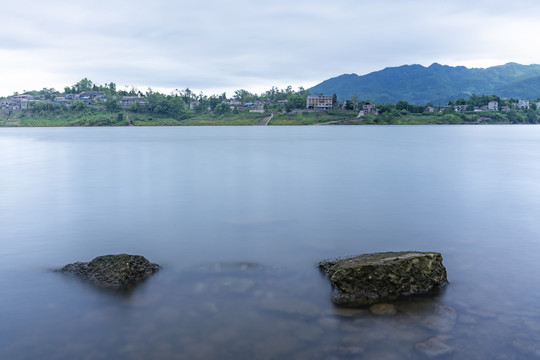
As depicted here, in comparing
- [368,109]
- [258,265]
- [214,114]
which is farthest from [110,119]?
[258,265]

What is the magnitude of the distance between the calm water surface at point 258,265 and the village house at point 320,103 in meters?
155

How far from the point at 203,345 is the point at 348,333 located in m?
2.63

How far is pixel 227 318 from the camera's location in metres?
7.60

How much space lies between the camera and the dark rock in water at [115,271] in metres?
9.08

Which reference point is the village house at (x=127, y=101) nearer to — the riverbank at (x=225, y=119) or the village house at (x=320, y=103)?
the riverbank at (x=225, y=119)

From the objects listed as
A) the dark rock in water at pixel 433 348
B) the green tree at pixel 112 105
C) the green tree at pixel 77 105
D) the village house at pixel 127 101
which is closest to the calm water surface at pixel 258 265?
the dark rock in water at pixel 433 348

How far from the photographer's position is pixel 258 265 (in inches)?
412

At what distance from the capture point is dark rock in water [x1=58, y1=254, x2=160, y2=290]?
29.8 feet

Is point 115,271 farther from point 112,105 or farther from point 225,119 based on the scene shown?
point 112,105

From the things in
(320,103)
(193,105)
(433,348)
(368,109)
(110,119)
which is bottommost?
(433,348)

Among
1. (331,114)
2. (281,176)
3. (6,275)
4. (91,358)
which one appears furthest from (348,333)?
(331,114)

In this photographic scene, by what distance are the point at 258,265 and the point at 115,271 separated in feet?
11.7

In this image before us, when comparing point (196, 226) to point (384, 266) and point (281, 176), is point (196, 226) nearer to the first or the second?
point (384, 266)

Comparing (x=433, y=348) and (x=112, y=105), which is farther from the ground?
(x=112, y=105)
